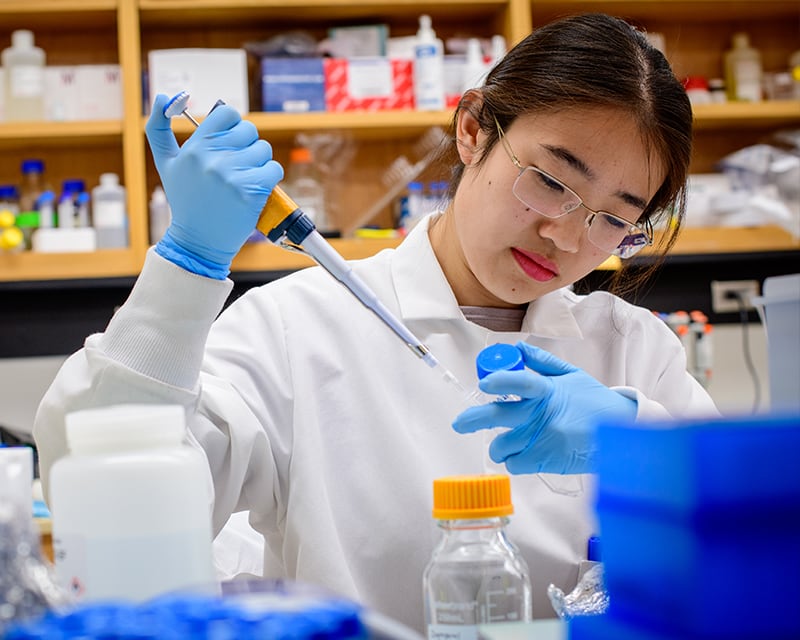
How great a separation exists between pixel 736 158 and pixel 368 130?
1.22m

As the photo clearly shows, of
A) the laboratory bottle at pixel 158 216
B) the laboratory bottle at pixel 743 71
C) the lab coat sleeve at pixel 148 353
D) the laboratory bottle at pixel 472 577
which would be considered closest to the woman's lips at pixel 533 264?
the lab coat sleeve at pixel 148 353

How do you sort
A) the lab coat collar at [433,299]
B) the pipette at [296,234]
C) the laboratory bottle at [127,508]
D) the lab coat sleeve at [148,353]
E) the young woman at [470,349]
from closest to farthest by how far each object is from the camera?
the laboratory bottle at [127,508]
the lab coat sleeve at [148,353]
the pipette at [296,234]
the young woman at [470,349]
the lab coat collar at [433,299]

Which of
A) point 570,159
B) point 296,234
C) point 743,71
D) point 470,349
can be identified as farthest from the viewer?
point 743,71

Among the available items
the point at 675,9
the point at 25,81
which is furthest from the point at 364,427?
the point at 675,9

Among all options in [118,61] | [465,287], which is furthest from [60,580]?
[118,61]

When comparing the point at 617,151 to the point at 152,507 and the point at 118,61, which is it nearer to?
the point at 152,507

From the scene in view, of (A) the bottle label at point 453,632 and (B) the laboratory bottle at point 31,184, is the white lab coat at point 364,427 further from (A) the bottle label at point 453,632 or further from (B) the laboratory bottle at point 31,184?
(B) the laboratory bottle at point 31,184

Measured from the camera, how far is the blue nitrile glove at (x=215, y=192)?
107 centimetres

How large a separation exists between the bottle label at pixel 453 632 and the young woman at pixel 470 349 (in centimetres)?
40

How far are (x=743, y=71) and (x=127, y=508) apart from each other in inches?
129

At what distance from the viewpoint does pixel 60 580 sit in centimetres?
61

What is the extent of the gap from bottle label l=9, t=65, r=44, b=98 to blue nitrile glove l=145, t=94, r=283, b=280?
2114mm

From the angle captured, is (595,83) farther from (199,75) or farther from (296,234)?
(199,75)

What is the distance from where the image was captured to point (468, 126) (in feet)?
5.31
